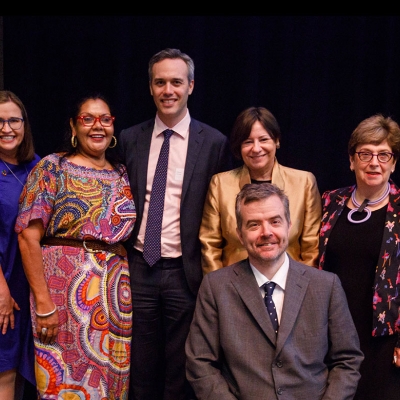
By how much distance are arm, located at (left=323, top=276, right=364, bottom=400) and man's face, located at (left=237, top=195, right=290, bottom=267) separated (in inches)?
9.8

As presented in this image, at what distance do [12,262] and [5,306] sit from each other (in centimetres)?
20

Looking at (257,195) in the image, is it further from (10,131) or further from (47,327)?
(10,131)

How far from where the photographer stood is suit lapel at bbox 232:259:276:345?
2076 millimetres

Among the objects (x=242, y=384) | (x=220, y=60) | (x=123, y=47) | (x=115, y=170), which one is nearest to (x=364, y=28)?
(x=220, y=60)

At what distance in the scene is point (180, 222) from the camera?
2.79 metres

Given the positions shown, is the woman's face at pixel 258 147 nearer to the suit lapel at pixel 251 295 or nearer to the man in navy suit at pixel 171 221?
the man in navy suit at pixel 171 221

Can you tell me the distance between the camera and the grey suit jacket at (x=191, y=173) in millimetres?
2787

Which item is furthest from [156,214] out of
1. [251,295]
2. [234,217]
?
[251,295]

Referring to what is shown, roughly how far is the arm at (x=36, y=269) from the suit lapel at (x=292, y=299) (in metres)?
1.03

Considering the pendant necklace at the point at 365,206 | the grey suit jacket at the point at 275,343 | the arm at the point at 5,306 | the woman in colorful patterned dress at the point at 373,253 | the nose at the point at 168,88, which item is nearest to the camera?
the grey suit jacket at the point at 275,343

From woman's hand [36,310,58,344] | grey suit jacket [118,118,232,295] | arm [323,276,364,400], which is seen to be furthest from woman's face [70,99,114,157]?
arm [323,276,364,400]

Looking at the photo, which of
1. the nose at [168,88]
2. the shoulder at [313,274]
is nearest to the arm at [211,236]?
the nose at [168,88]

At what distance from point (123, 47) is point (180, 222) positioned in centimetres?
127

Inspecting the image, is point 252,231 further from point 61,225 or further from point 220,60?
point 220,60
